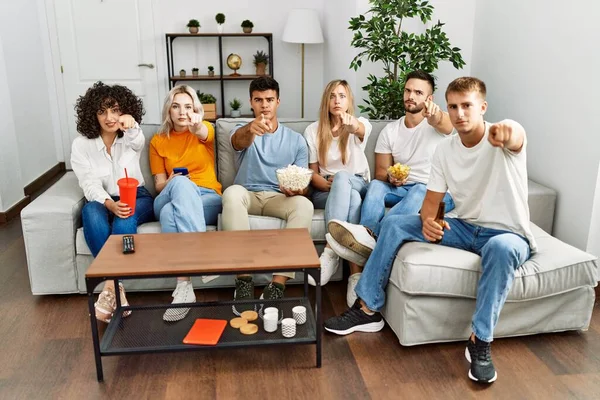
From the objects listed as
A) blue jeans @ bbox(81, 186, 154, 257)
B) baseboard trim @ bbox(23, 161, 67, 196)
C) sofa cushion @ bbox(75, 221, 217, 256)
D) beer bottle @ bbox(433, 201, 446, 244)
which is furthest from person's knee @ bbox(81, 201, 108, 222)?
baseboard trim @ bbox(23, 161, 67, 196)

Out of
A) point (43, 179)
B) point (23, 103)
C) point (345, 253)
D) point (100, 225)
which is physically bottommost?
A: point (43, 179)

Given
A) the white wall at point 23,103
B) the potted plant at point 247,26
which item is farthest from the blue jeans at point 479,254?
the potted plant at point 247,26

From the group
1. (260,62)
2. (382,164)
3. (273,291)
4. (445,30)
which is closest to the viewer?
(273,291)

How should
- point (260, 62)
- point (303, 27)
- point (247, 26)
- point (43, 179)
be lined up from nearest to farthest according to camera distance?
point (43, 179), point (303, 27), point (247, 26), point (260, 62)

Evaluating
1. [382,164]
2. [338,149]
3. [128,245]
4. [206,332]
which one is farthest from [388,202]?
[128,245]

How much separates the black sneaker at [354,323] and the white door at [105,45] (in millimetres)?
3679

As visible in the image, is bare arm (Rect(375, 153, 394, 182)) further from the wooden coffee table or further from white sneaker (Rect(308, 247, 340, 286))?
the wooden coffee table

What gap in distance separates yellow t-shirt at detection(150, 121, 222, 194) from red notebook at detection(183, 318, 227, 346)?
36.5 inches

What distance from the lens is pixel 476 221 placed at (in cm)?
234

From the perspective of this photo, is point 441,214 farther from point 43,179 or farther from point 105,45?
point 105,45

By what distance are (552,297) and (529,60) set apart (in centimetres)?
145

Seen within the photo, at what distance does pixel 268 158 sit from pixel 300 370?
1223 mm

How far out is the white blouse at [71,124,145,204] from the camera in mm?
2793

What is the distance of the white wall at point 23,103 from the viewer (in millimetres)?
4043
